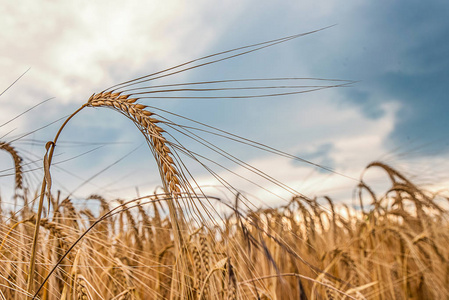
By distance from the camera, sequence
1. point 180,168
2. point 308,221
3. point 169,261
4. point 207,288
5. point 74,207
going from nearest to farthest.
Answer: point 180,168
point 207,288
point 74,207
point 169,261
point 308,221

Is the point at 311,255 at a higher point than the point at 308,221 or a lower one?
lower

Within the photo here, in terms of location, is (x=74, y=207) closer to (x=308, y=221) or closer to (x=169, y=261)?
(x=169, y=261)

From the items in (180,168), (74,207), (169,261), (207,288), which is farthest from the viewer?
(169,261)

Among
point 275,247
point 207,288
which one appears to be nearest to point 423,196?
point 275,247

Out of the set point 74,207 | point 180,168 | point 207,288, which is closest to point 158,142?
point 180,168

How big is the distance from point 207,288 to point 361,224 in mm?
2380

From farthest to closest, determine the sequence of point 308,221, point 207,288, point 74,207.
Answer: 1. point 308,221
2. point 74,207
3. point 207,288

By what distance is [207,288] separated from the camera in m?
1.23

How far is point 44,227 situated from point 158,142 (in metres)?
0.62

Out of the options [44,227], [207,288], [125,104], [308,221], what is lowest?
[207,288]

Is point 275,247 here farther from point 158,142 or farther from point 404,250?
point 158,142

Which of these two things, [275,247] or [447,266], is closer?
[275,247]

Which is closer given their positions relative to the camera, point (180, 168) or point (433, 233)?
point (180, 168)

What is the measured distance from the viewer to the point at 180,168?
2.92ft
